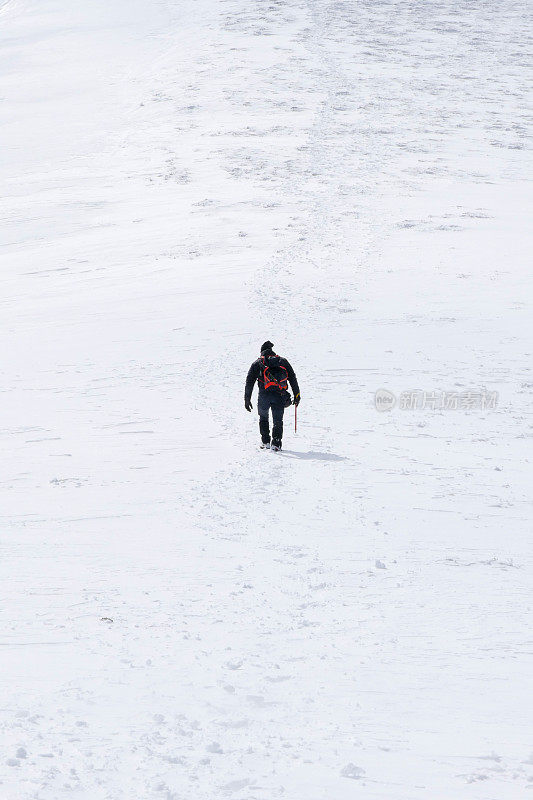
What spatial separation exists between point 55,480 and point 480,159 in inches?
1072

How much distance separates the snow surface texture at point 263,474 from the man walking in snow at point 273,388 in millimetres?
508

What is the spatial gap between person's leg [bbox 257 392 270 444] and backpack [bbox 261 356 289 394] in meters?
0.17

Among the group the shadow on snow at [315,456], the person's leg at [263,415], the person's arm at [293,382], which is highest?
the person's arm at [293,382]

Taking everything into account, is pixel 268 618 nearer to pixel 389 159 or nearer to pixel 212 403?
pixel 212 403

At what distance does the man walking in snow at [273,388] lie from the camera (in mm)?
10648

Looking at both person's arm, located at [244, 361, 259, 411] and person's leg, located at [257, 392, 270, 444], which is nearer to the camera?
person's leg, located at [257, 392, 270, 444]

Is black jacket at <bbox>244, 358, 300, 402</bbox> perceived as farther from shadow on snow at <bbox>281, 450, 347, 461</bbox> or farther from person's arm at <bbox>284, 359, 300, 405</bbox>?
shadow on snow at <bbox>281, 450, 347, 461</bbox>

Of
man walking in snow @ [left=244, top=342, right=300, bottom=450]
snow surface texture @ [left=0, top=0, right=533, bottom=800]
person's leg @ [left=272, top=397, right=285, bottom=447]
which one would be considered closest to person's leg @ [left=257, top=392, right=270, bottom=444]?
man walking in snow @ [left=244, top=342, right=300, bottom=450]

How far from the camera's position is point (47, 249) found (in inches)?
933

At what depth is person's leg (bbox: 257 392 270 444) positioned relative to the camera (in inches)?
420

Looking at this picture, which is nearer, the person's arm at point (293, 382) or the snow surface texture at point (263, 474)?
the snow surface texture at point (263, 474)

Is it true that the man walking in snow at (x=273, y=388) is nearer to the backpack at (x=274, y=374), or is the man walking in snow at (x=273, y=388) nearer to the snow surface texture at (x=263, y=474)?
the backpack at (x=274, y=374)

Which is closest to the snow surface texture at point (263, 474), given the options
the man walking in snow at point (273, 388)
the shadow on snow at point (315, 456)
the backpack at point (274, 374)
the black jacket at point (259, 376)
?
the shadow on snow at point (315, 456)

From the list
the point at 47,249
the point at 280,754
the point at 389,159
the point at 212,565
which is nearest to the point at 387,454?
the point at 212,565
